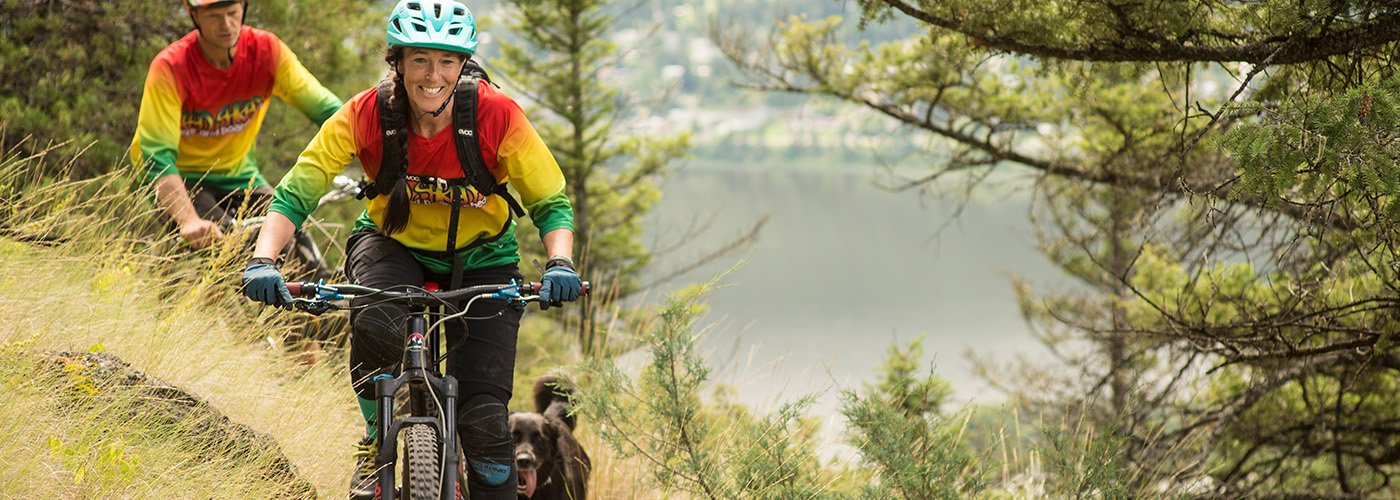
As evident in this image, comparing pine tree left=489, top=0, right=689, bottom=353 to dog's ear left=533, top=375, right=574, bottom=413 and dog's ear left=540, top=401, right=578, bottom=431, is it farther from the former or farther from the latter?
dog's ear left=540, top=401, right=578, bottom=431

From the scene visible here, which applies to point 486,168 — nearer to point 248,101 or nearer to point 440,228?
point 440,228

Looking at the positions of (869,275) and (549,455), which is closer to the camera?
(549,455)

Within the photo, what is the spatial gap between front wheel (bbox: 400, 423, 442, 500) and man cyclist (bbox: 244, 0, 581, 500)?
0.41 meters

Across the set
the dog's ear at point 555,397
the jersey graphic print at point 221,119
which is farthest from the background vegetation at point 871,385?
the jersey graphic print at point 221,119

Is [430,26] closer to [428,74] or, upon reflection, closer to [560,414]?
[428,74]

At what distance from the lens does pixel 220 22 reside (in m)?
6.08

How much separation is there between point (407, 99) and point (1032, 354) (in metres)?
45.8

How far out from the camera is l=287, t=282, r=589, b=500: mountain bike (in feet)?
12.0

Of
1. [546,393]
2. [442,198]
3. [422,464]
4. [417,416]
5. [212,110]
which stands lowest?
[422,464]

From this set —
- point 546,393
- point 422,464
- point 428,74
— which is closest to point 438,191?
point 428,74

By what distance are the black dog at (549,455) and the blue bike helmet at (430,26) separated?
2058 millimetres

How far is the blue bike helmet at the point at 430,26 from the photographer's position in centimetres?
399

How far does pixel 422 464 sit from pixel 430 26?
1362 mm

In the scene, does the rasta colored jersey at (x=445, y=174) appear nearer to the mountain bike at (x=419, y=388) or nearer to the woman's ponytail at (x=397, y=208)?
the woman's ponytail at (x=397, y=208)
